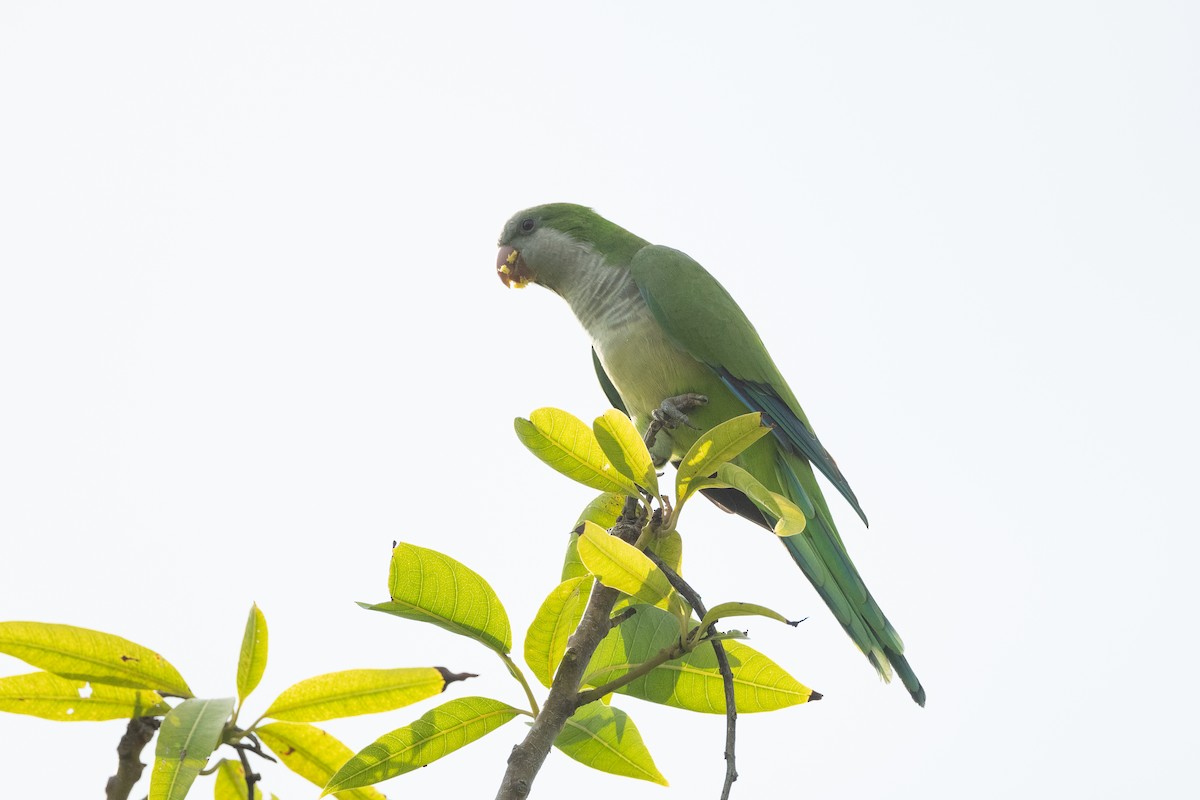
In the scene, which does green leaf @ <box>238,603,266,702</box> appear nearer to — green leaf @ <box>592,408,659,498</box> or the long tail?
green leaf @ <box>592,408,659,498</box>

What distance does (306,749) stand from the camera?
201cm

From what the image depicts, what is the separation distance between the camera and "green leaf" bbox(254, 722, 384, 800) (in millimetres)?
1983

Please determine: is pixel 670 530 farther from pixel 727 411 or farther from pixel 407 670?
pixel 727 411

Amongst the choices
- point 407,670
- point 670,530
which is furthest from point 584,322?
point 407,670

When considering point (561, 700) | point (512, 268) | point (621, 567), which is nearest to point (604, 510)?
point (621, 567)

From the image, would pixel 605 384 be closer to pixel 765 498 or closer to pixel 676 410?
pixel 676 410

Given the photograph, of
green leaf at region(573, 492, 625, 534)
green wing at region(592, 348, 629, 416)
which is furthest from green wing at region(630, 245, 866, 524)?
green leaf at region(573, 492, 625, 534)

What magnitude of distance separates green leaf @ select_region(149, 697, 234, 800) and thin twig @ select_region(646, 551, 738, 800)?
33.8 inches

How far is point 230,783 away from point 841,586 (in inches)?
99.4

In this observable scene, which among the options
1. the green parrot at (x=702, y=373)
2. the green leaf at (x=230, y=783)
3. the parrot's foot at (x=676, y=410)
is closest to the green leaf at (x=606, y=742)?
the green leaf at (x=230, y=783)

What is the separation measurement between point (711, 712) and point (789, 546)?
6.30 feet

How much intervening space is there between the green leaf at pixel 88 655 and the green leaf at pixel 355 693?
0.68 feet

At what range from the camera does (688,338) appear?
4566 millimetres

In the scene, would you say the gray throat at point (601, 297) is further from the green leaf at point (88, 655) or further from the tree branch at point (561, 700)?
the green leaf at point (88, 655)
